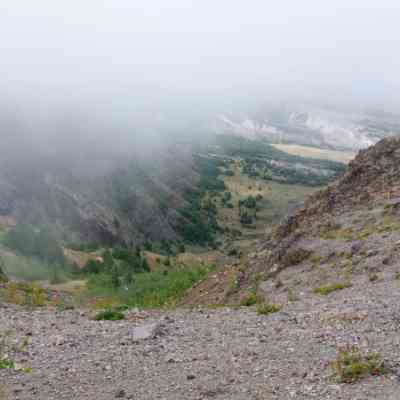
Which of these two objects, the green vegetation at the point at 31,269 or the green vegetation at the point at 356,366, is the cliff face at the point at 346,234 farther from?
the green vegetation at the point at 31,269

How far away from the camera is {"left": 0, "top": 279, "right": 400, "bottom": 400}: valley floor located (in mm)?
10156

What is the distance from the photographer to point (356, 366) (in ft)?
33.2

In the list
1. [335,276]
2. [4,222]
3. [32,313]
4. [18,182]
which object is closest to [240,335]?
[32,313]

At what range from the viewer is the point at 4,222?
4973 inches

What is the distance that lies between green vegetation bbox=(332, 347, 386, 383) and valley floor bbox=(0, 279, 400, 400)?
0.16m

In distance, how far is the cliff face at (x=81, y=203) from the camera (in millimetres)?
142500

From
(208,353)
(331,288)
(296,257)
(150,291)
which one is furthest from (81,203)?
(208,353)

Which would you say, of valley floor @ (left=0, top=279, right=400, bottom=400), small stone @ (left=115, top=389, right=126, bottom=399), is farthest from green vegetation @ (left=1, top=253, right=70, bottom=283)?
small stone @ (left=115, top=389, right=126, bottom=399)

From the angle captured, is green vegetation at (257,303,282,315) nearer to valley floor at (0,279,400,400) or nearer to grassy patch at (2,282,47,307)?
valley floor at (0,279,400,400)

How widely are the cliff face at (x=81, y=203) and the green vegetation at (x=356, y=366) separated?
12360 cm

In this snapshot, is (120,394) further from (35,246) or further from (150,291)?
(35,246)

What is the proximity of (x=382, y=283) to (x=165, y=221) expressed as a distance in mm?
165756

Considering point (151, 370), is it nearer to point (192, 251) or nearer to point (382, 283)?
point (382, 283)

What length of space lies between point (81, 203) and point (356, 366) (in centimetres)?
15251
